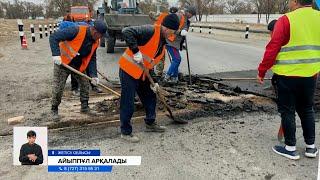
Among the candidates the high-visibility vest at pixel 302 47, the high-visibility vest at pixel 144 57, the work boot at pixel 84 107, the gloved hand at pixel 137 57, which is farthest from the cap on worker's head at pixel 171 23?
the work boot at pixel 84 107

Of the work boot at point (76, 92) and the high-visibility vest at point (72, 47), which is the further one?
the work boot at point (76, 92)

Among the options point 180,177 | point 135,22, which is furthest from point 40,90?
point 135,22

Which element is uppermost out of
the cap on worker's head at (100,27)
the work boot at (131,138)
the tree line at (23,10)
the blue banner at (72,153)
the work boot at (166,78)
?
the tree line at (23,10)

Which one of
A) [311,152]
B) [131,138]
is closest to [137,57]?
[131,138]

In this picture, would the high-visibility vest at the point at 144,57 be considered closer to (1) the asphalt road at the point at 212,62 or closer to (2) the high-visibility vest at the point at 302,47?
(2) the high-visibility vest at the point at 302,47

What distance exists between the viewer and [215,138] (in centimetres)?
489

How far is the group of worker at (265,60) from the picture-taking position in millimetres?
4078

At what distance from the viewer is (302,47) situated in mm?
4109

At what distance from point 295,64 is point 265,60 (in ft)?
1.03

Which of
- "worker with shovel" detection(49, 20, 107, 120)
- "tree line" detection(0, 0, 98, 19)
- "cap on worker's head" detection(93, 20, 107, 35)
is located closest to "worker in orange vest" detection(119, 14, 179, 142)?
"cap on worker's head" detection(93, 20, 107, 35)

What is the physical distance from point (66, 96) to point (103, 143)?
2847 mm

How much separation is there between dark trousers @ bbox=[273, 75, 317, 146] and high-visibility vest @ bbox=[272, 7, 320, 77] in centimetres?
9

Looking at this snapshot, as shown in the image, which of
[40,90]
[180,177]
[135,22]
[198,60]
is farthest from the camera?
[135,22]

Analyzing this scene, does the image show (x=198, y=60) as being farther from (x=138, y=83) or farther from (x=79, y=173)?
(x=79, y=173)
